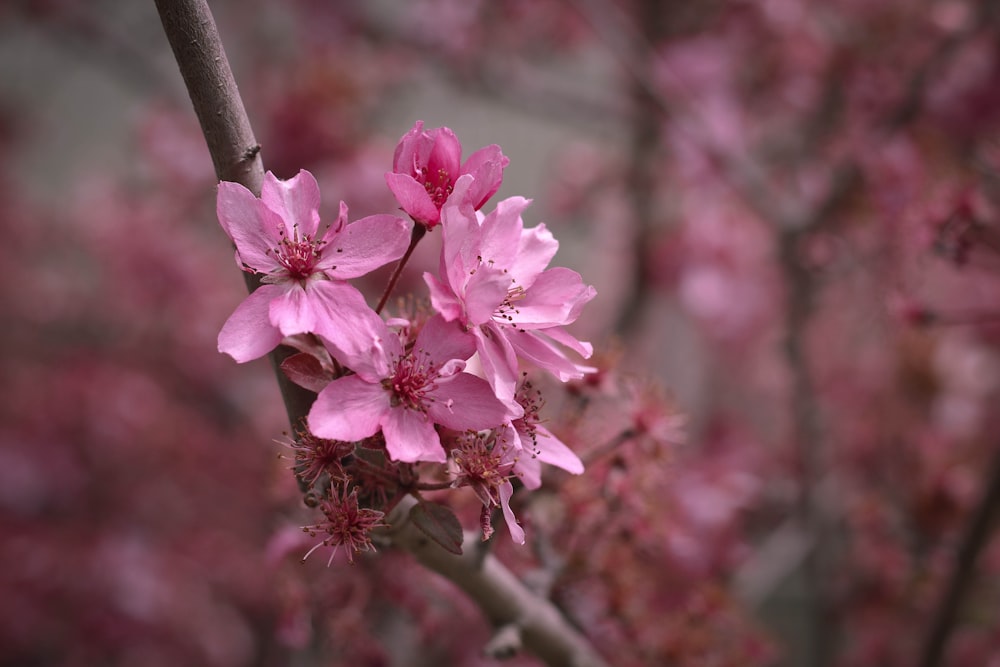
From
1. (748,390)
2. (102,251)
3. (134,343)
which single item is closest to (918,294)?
(748,390)

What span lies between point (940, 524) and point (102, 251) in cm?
172

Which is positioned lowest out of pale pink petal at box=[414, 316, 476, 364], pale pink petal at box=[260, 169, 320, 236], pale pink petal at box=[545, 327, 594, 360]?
pale pink petal at box=[414, 316, 476, 364]

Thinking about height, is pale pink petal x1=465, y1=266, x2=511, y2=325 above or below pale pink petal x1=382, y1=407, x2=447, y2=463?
above

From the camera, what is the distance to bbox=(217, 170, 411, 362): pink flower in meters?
0.36

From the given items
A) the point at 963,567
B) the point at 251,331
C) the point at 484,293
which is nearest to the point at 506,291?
the point at 484,293

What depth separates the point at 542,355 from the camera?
1.30 ft

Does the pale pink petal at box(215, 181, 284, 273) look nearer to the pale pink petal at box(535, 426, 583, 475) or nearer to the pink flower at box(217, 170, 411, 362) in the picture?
the pink flower at box(217, 170, 411, 362)

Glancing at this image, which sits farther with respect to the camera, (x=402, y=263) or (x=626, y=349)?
(x=626, y=349)

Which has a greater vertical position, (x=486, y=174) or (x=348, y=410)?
(x=486, y=174)

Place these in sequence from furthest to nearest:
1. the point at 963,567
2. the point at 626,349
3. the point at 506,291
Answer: the point at 626,349 → the point at 963,567 → the point at 506,291

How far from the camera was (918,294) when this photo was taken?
776 millimetres

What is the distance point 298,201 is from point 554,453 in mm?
183

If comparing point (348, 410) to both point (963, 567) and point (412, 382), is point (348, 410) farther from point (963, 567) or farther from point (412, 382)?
point (963, 567)

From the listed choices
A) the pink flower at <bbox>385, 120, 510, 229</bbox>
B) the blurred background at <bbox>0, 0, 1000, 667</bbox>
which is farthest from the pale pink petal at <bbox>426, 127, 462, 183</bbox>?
the blurred background at <bbox>0, 0, 1000, 667</bbox>
